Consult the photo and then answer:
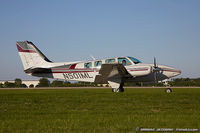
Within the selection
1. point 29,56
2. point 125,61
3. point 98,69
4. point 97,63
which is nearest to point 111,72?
point 125,61

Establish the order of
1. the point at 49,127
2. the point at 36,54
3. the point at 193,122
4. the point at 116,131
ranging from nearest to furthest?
the point at 116,131 → the point at 49,127 → the point at 193,122 → the point at 36,54

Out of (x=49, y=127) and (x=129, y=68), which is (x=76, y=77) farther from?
(x=49, y=127)

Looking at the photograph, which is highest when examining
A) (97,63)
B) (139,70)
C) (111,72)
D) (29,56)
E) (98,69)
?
(29,56)

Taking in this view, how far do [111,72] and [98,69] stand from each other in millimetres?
2024

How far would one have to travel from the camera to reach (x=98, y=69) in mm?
25438

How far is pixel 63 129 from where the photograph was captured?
564cm

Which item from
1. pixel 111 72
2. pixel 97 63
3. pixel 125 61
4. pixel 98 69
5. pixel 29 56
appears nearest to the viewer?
pixel 111 72

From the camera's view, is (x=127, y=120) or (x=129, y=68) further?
(x=129, y=68)

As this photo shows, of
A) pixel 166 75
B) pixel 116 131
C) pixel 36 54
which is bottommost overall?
pixel 116 131

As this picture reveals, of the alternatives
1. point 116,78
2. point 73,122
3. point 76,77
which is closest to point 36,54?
point 76,77

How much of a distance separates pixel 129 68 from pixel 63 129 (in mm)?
18824

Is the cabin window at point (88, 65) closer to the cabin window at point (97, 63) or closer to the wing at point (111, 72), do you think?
the cabin window at point (97, 63)

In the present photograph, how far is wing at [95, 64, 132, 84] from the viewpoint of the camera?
75.6ft

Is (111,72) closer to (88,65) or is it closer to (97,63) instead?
(97,63)
